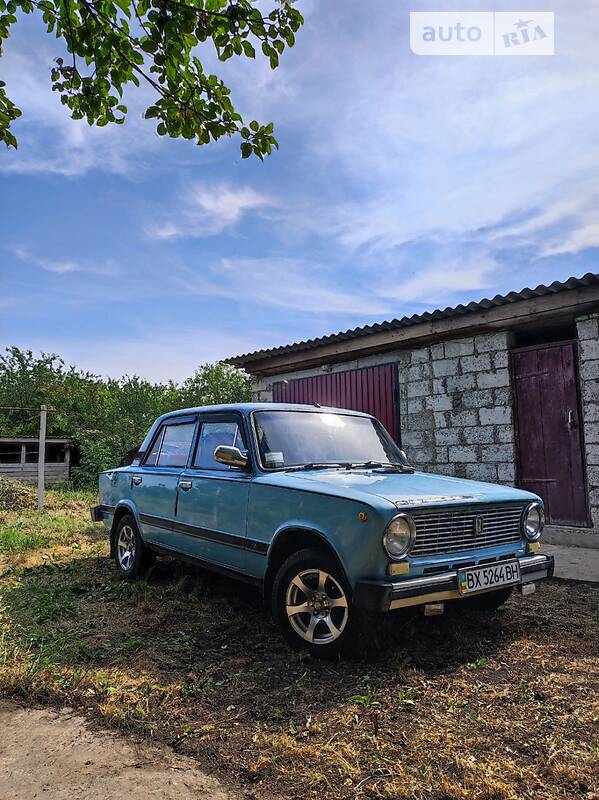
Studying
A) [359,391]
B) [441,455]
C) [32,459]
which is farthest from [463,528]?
[32,459]

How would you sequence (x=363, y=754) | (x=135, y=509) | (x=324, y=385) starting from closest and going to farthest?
(x=363, y=754) → (x=135, y=509) → (x=324, y=385)

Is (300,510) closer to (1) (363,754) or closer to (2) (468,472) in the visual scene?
(1) (363,754)

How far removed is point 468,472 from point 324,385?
10.1 ft

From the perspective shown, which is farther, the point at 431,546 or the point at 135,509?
the point at 135,509

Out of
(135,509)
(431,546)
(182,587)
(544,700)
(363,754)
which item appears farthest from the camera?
(135,509)

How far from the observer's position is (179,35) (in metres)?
3.28

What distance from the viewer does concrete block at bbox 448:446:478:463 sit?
308 inches

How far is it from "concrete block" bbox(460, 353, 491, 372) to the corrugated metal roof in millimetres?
646

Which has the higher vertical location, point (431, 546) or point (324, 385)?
point (324, 385)

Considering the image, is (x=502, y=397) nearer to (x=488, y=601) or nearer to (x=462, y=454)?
(x=462, y=454)

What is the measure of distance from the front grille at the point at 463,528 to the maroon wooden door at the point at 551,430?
11.9 feet

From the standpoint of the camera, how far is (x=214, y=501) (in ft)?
14.3

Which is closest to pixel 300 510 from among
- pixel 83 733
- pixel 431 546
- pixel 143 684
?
pixel 431 546

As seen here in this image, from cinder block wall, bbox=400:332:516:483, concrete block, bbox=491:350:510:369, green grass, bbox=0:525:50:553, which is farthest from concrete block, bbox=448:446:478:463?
green grass, bbox=0:525:50:553
